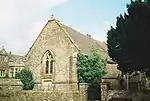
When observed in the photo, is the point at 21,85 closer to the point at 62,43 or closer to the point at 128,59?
the point at 62,43

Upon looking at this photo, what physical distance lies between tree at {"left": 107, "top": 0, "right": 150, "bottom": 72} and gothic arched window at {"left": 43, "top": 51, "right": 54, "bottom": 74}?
21840mm

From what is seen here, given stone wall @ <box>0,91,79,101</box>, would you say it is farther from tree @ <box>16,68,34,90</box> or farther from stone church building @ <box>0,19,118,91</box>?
tree @ <box>16,68,34,90</box>

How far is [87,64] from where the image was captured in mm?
47156

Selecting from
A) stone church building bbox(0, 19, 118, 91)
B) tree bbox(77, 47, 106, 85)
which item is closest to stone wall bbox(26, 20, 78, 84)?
stone church building bbox(0, 19, 118, 91)

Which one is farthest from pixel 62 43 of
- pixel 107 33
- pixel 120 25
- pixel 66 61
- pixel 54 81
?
pixel 120 25

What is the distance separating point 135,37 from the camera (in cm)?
2938

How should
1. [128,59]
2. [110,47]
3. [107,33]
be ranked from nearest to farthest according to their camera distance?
[128,59]
[110,47]
[107,33]

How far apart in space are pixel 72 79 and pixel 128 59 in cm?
1972

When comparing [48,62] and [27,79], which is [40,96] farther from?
[48,62]

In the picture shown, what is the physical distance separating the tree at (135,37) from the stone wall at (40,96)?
1080 cm

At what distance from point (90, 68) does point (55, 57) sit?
7731 mm

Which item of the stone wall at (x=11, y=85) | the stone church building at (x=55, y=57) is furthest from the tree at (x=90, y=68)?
the stone wall at (x=11, y=85)

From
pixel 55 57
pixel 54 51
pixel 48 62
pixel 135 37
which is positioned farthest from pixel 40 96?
pixel 135 37

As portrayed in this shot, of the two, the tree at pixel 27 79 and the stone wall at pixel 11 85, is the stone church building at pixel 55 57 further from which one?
the stone wall at pixel 11 85
